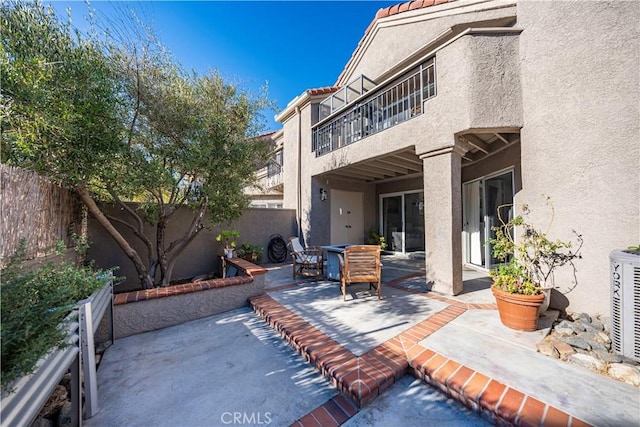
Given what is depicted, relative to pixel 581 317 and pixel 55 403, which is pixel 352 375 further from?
pixel 581 317

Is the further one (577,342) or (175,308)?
(175,308)

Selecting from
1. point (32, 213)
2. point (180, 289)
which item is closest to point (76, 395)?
point (180, 289)

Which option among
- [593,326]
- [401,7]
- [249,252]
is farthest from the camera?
[249,252]

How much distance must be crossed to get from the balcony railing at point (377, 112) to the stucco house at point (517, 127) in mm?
47

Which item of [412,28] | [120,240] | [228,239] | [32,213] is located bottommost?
[228,239]

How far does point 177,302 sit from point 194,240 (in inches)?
133

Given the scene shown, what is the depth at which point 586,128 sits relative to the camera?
3742 mm

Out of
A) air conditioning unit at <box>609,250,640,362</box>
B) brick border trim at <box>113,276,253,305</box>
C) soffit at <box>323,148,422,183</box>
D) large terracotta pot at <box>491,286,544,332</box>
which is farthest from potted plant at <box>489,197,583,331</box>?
brick border trim at <box>113,276,253,305</box>

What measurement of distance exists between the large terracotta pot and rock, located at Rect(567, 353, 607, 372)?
1.85ft

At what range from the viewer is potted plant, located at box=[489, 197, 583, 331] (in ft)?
11.0

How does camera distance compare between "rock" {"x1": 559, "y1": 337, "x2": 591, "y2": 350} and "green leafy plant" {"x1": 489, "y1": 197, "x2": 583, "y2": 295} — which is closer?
"rock" {"x1": 559, "y1": 337, "x2": 591, "y2": 350}

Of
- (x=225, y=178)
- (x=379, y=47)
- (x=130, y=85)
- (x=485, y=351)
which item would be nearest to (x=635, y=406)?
(x=485, y=351)

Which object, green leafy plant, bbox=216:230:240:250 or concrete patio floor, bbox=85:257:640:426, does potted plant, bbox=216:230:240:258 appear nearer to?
green leafy plant, bbox=216:230:240:250

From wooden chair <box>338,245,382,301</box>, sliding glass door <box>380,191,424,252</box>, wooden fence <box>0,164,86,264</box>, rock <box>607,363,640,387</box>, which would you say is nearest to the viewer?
rock <box>607,363,640,387</box>
